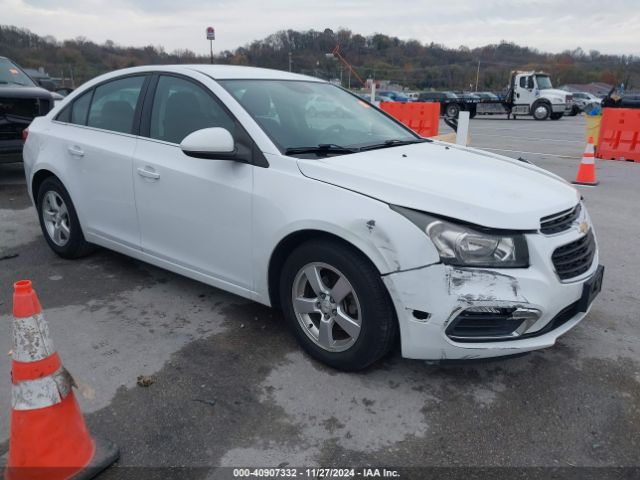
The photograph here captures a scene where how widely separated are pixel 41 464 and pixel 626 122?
12369 millimetres

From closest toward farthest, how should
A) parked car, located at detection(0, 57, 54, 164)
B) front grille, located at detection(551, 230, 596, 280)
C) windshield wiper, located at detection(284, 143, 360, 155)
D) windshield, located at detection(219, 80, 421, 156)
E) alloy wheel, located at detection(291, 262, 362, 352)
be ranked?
front grille, located at detection(551, 230, 596, 280) < alloy wheel, located at detection(291, 262, 362, 352) < windshield wiper, located at detection(284, 143, 360, 155) < windshield, located at detection(219, 80, 421, 156) < parked car, located at detection(0, 57, 54, 164)

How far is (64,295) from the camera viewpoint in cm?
404

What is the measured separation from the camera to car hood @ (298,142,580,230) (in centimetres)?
259

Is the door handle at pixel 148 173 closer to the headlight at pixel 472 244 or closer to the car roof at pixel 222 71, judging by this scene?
the car roof at pixel 222 71

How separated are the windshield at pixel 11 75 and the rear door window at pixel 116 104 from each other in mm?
5357

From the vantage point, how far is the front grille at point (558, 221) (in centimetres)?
271

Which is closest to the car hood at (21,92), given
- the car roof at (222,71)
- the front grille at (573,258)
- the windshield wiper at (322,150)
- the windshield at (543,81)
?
the car roof at (222,71)

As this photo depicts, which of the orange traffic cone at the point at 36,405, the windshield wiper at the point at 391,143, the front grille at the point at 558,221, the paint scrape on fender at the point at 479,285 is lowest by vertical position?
the orange traffic cone at the point at 36,405

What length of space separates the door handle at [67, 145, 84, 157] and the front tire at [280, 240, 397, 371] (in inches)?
87.1

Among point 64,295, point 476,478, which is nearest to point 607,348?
point 476,478

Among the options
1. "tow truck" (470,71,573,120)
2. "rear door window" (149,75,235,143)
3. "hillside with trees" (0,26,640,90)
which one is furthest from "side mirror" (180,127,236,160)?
"tow truck" (470,71,573,120)

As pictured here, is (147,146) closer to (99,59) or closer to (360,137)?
(360,137)

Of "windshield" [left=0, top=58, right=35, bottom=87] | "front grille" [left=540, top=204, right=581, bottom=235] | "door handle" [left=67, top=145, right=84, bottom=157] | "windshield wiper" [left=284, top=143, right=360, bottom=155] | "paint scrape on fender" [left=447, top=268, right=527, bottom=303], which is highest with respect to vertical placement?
"windshield" [left=0, top=58, right=35, bottom=87]

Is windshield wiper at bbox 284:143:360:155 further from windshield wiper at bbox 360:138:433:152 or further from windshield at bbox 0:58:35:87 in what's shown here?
windshield at bbox 0:58:35:87
